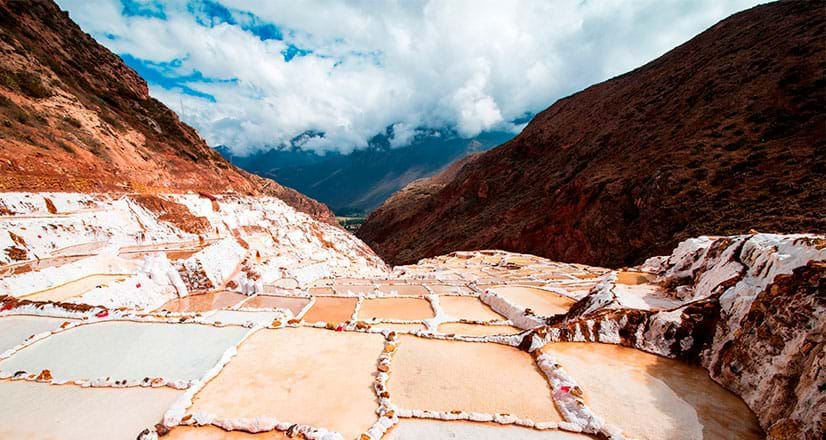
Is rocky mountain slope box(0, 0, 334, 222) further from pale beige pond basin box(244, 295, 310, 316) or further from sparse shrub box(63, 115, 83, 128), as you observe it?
pale beige pond basin box(244, 295, 310, 316)

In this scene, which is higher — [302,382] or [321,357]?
[321,357]

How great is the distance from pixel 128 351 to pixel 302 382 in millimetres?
6015

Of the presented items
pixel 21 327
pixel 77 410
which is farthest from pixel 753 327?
pixel 21 327

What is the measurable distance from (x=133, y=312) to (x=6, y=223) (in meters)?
9.69

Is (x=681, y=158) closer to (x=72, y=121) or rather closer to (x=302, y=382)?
(x=302, y=382)

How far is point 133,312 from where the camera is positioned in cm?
1237

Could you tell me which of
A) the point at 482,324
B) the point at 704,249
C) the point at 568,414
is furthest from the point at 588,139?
the point at 568,414

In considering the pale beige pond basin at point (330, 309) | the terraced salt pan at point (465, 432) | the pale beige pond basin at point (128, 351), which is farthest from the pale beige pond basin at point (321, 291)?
the terraced salt pan at point (465, 432)

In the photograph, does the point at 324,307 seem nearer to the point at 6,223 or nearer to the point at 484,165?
the point at 6,223

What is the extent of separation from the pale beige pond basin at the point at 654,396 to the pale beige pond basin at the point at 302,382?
17.7 feet

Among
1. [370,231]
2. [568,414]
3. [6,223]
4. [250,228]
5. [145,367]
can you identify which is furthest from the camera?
[370,231]

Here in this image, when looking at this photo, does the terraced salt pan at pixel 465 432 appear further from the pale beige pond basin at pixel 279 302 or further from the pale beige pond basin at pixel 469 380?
the pale beige pond basin at pixel 279 302

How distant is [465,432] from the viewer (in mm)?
6766

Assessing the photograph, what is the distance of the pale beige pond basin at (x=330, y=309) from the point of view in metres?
14.9
